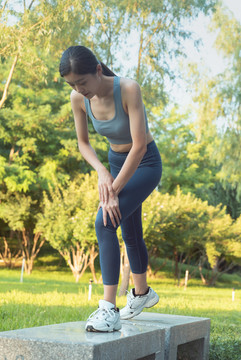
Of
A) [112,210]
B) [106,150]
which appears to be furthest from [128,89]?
[106,150]

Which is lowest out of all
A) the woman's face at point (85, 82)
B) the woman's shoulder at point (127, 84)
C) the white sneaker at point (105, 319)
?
the white sneaker at point (105, 319)

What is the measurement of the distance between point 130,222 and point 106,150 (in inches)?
891

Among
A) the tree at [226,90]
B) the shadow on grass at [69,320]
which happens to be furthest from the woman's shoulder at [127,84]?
the tree at [226,90]

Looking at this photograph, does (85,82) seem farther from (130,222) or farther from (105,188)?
(130,222)

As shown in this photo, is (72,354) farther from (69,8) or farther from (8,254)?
(8,254)

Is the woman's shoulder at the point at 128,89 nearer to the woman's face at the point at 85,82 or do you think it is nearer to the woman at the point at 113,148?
the woman at the point at 113,148

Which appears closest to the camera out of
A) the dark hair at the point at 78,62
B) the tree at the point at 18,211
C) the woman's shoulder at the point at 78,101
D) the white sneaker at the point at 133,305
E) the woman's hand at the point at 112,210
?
the dark hair at the point at 78,62

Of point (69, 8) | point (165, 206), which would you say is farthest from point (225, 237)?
point (69, 8)

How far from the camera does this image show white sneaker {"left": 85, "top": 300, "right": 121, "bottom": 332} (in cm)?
272

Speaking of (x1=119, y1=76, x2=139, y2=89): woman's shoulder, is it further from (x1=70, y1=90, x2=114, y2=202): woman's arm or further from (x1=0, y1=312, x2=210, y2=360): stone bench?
(x1=0, y1=312, x2=210, y2=360): stone bench

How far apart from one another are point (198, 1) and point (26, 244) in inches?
772

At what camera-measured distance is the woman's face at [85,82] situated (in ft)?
8.90

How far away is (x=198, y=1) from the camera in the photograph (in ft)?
42.5

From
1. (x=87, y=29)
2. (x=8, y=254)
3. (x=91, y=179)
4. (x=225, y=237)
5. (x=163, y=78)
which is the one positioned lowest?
(x=8, y=254)
